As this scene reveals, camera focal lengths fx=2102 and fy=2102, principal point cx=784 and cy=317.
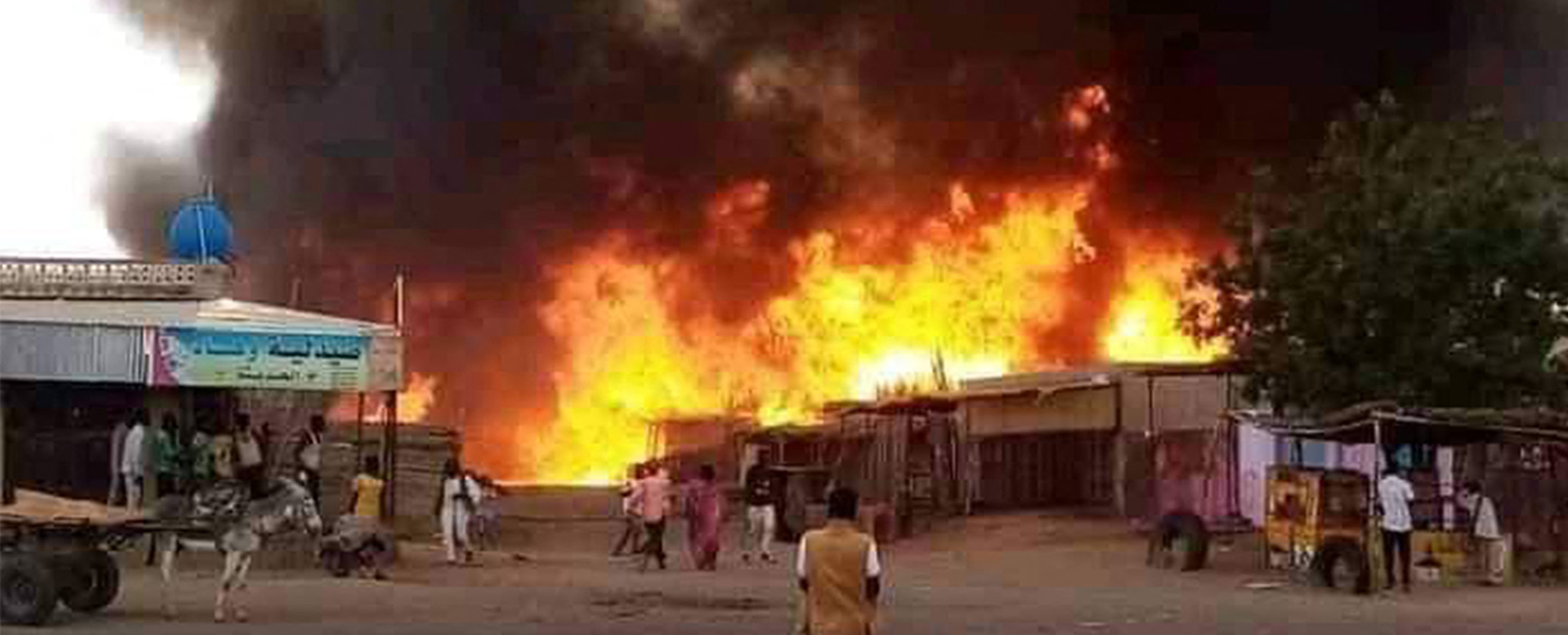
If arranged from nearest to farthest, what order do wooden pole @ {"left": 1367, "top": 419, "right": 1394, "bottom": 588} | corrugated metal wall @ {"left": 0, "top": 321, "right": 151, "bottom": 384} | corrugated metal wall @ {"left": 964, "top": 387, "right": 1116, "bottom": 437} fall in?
wooden pole @ {"left": 1367, "top": 419, "right": 1394, "bottom": 588} → corrugated metal wall @ {"left": 0, "top": 321, "right": 151, "bottom": 384} → corrugated metal wall @ {"left": 964, "top": 387, "right": 1116, "bottom": 437}

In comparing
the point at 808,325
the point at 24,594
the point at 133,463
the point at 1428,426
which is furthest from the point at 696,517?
the point at 808,325

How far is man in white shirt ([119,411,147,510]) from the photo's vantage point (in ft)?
81.0

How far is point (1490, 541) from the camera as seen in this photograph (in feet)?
81.2

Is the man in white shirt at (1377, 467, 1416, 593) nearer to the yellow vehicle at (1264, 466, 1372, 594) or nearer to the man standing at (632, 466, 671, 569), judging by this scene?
the yellow vehicle at (1264, 466, 1372, 594)

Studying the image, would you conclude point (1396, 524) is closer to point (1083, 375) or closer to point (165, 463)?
point (1083, 375)

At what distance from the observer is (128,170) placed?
5381 cm

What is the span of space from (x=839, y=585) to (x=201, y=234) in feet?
75.2

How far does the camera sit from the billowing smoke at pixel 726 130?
48.5 m

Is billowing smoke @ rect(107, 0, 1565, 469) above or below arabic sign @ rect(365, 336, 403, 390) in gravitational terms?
above

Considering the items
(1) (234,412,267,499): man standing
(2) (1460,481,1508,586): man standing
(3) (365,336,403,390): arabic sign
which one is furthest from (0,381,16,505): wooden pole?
(2) (1460,481,1508,586): man standing

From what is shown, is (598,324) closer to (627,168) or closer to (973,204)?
(627,168)

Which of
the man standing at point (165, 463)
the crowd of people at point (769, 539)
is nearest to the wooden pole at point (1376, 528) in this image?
the crowd of people at point (769, 539)

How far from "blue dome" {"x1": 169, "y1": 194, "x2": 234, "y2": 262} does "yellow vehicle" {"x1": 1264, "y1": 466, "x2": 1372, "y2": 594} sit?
15915 mm

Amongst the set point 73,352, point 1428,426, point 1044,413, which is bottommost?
point 1428,426
